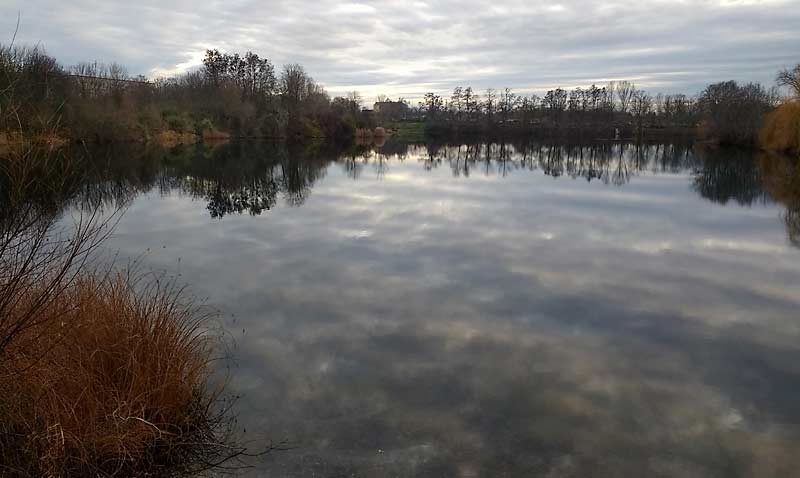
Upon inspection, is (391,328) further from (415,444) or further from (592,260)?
(592,260)

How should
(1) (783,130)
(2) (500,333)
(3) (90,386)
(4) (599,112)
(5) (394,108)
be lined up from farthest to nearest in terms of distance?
(5) (394,108) → (4) (599,112) → (1) (783,130) → (2) (500,333) → (3) (90,386)

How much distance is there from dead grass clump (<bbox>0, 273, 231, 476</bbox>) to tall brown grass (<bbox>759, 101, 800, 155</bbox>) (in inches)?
1864

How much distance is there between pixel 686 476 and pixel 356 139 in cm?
7192

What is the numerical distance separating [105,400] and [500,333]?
192 inches

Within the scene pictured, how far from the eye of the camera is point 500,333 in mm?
7781

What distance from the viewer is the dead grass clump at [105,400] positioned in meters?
4.34

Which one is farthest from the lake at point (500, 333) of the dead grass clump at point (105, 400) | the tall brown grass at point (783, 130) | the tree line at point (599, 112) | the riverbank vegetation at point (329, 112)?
the tree line at point (599, 112)

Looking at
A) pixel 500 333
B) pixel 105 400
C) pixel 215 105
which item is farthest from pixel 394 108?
pixel 105 400

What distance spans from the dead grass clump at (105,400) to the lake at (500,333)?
626mm

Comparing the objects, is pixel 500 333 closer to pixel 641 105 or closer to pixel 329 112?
pixel 329 112

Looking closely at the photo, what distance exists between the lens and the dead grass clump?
14.2 feet

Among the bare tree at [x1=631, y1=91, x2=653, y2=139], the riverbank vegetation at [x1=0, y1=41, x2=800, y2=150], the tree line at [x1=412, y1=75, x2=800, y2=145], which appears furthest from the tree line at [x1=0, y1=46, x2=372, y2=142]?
the bare tree at [x1=631, y1=91, x2=653, y2=139]

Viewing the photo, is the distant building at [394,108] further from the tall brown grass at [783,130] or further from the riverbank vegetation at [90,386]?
the riverbank vegetation at [90,386]

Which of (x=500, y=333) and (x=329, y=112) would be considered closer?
(x=500, y=333)
